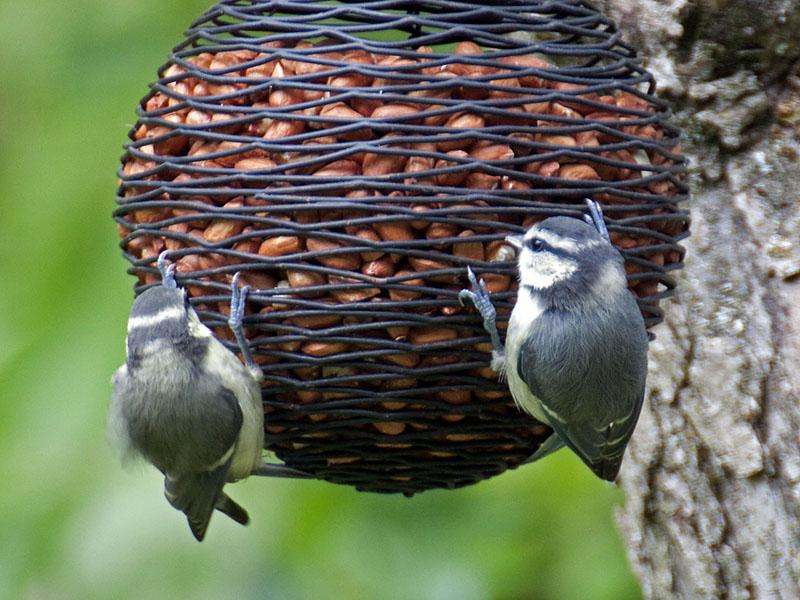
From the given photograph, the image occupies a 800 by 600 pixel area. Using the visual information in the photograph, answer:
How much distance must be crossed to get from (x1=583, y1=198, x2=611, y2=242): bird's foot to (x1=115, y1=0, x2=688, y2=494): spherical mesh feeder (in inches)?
1.2

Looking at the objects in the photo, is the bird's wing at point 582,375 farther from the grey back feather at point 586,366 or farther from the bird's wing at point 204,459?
the bird's wing at point 204,459

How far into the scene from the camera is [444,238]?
1.56 metres

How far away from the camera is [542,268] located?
162 centimetres

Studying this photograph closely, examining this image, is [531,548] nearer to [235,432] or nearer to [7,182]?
[235,432]

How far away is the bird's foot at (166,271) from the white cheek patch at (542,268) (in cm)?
54

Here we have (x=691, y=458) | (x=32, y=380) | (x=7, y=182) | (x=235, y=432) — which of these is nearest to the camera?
(x=235, y=432)

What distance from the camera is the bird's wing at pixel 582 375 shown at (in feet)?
5.59

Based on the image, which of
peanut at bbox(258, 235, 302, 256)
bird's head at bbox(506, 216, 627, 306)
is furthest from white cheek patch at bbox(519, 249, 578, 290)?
peanut at bbox(258, 235, 302, 256)

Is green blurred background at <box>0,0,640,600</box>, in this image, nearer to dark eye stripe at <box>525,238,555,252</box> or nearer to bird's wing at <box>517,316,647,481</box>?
bird's wing at <box>517,316,647,481</box>

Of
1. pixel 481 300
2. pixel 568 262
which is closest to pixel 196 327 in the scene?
pixel 481 300

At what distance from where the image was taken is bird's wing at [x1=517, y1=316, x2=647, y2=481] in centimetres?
171

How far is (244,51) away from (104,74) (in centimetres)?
80

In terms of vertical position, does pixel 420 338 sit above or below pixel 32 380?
above

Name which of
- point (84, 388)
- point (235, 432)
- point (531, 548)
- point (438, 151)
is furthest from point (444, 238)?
point (531, 548)
